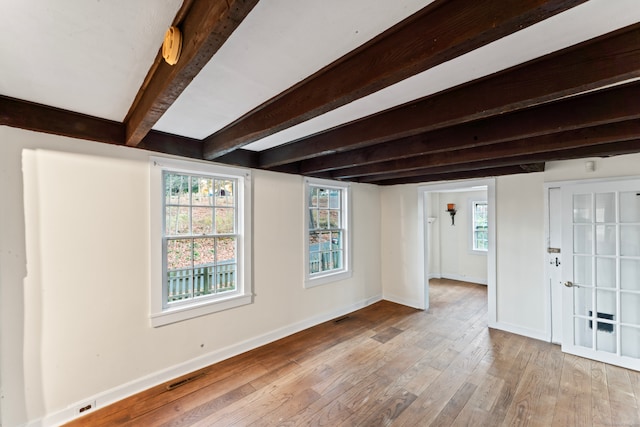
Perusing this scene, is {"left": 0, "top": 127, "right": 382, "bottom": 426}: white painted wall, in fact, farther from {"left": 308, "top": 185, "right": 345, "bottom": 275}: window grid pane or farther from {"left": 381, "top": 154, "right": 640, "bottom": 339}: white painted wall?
{"left": 381, "top": 154, "right": 640, "bottom": 339}: white painted wall

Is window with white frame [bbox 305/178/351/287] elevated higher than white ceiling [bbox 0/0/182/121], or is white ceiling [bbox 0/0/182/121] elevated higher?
white ceiling [bbox 0/0/182/121]

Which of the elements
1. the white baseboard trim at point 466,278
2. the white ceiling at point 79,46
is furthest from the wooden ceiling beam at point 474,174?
the white ceiling at point 79,46

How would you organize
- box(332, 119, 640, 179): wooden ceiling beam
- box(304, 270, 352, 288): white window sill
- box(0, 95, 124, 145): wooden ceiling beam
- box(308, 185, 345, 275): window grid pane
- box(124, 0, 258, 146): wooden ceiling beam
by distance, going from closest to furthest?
box(124, 0, 258, 146): wooden ceiling beam
box(0, 95, 124, 145): wooden ceiling beam
box(332, 119, 640, 179): wooden ceiling beam
box(304, 270, 352, 288): white window sill
box(308, 185, 345, 275): window grid pane

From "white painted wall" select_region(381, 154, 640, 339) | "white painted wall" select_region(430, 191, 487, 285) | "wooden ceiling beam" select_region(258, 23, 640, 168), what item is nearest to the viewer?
"wooden ceiling beam" select_region(258, 23, 640, 168)

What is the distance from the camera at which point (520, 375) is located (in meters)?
2.69

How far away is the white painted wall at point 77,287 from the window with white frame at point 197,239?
0.36 feet

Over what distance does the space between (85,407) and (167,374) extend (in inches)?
23.1

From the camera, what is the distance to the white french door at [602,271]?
2814mm

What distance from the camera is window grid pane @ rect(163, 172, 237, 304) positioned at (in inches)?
105

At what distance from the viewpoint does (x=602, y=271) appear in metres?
2.99

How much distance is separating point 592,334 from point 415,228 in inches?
95.3

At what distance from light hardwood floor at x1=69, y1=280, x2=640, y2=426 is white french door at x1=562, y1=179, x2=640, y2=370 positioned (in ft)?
0.80

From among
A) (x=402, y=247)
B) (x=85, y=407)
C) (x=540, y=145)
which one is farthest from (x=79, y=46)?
(x=402, y=247)

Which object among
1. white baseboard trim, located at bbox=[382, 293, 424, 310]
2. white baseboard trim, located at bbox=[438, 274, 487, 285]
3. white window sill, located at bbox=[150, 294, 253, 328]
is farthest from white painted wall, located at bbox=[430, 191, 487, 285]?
white window sill, located at bbox=[150, 294, 253, 328]
